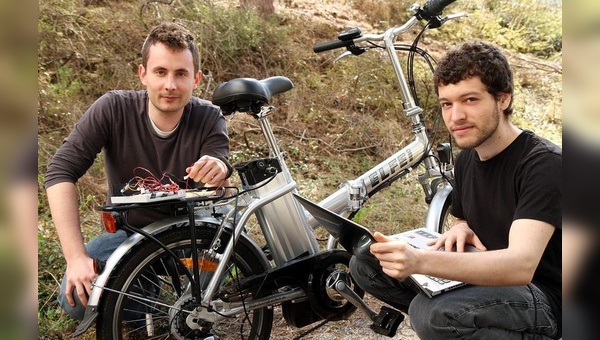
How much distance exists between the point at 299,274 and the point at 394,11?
741 cm

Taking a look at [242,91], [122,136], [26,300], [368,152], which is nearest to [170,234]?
[122,136]

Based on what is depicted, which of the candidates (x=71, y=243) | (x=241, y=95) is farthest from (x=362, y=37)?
(x=71, y=243)

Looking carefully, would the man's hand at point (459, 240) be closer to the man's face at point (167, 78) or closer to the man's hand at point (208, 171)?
the man's hand at point (208, 171)

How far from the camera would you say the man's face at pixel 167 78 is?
2494 millimetres

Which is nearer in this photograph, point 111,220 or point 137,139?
point 111,220

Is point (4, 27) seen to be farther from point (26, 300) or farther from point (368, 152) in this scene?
point (368, 152)

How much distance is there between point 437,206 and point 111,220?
189cm

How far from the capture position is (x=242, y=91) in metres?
2.45

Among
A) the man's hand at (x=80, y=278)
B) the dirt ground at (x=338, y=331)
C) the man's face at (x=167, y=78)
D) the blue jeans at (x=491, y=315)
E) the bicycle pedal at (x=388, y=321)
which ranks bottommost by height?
the dirt ground at (x=338, y=331)

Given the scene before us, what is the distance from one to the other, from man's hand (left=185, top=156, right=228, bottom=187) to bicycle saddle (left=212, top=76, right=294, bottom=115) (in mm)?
270

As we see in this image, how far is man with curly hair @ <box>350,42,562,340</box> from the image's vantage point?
1.73 m

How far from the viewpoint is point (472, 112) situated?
1.96m

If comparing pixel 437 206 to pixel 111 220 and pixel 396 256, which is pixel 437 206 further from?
pixel 111 220

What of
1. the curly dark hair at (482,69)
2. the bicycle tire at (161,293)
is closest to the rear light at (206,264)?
the bicycle tire at (161,293)
